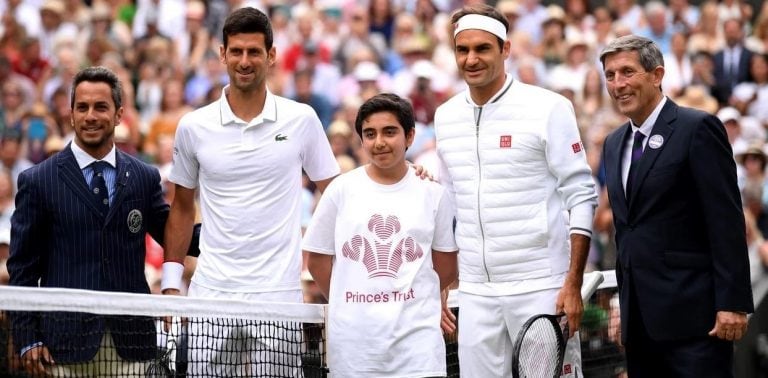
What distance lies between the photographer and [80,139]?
7039mm

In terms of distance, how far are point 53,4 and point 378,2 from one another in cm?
391

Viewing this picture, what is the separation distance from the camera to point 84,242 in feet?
22.6

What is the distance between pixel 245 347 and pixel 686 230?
7.11 feet

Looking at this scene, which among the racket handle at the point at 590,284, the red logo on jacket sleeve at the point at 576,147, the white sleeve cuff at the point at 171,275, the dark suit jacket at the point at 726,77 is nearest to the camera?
the red logo on jacket sleeve at the point at 576,147

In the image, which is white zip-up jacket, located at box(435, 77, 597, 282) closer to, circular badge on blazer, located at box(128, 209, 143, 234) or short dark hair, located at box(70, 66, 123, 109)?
circular badge on blazer, located at box(128, 209, 143, 234)

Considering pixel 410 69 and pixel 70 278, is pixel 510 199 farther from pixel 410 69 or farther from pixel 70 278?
pixel 410 69

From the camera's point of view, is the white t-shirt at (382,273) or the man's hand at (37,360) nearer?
the man's hand at (37,360)

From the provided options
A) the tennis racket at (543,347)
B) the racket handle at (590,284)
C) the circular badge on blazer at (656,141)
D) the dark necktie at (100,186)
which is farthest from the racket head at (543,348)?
the dark necktie at (100,186)

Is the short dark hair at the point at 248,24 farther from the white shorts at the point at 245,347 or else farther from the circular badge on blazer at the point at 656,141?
the circular badge on blazer at the point at 656,141

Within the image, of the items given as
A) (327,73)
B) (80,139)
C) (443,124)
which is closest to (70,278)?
(80,139)

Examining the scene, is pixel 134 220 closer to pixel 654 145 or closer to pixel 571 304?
pixel 571 304

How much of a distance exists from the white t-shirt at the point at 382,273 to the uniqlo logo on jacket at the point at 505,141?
0.38 meters

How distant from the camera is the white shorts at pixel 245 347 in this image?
7.15 meters

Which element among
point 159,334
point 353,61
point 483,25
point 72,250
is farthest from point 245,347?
point 353,61
